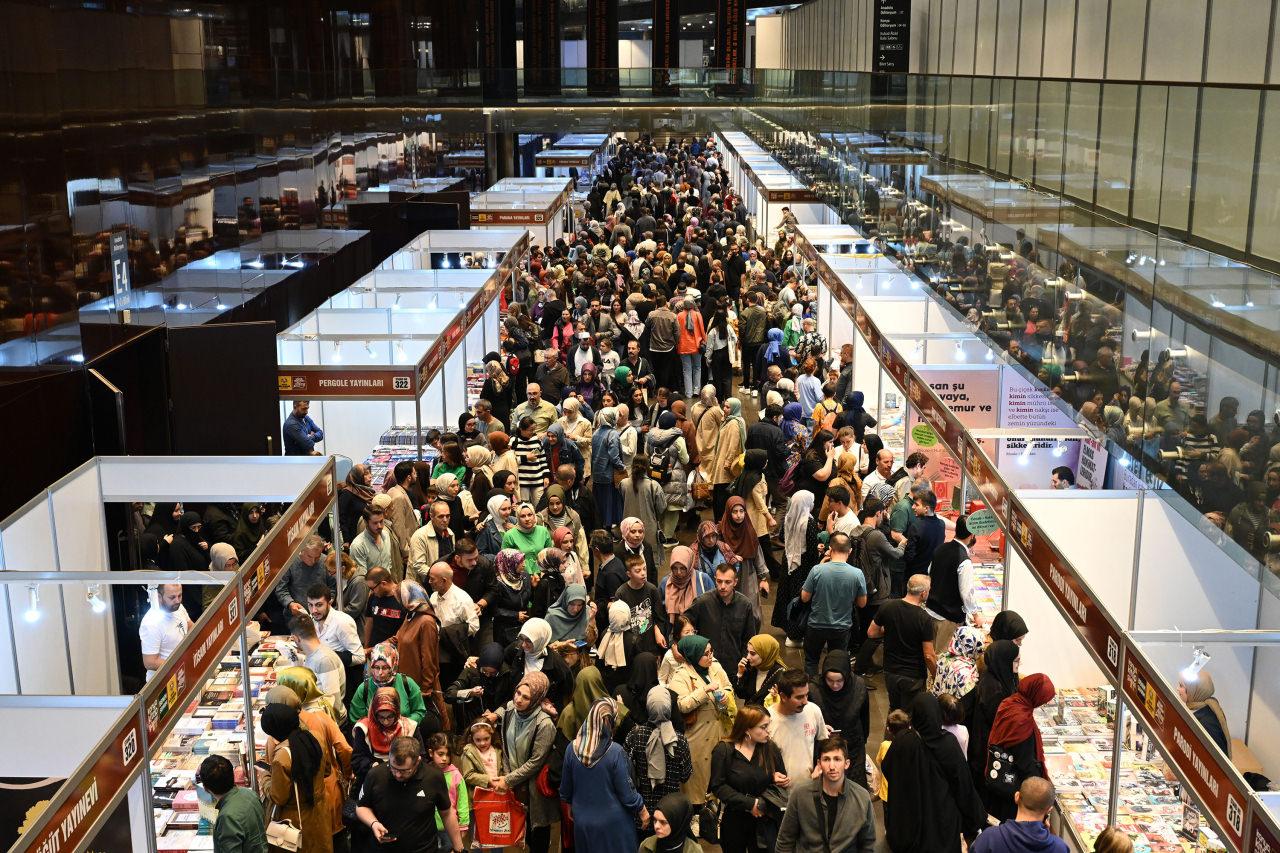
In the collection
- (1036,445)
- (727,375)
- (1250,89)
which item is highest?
(1250,89)

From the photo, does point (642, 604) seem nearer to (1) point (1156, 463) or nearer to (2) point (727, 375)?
(1) point (1156, 463)

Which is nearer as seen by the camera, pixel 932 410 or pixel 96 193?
pixel 932 410

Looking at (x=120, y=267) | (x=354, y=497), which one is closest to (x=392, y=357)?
(x=120, y=267)

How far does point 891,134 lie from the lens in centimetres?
1858

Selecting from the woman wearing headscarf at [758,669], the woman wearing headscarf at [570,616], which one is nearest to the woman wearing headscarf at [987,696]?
the woman wearing headscarf at [758,669]

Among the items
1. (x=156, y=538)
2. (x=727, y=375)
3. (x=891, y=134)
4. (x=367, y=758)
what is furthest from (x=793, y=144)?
(x=367, y=758)

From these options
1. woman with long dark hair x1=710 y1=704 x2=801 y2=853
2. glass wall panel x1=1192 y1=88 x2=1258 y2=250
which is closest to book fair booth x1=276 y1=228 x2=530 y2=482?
woman with long dark hair x1=710 y1=704 x2=801 y2=853

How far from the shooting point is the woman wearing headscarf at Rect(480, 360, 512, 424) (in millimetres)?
13766

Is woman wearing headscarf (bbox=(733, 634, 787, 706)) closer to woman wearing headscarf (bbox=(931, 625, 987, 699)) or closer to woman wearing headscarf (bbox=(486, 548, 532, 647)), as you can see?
woman wearing headscarf (bbox=(931, 625, 987, 699))

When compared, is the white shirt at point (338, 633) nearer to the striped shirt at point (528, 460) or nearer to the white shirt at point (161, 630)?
the white shirt at point (161, 630)

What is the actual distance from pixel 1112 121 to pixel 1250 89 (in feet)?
9.07

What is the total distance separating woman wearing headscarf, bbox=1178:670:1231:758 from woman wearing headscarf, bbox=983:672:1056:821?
65 centimetres

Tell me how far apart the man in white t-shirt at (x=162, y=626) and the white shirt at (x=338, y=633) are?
0.76 metres

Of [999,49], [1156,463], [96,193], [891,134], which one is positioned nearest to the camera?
[1156,463]
